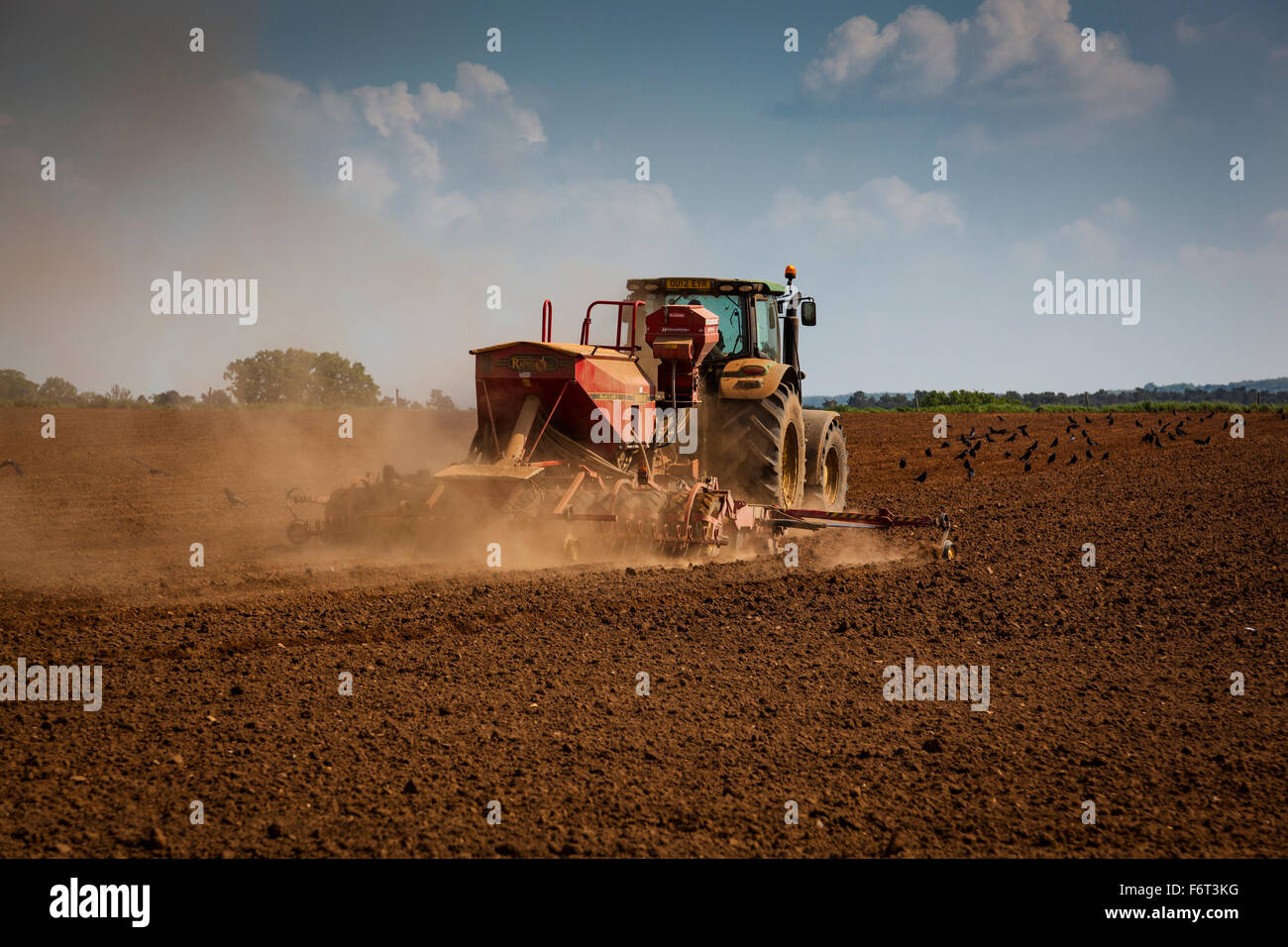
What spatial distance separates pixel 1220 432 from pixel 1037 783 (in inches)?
1090

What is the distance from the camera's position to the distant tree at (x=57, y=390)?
33.0 m

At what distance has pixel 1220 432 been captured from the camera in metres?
28.2

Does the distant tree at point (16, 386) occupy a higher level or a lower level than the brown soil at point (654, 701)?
higher

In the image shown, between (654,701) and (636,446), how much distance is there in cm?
483

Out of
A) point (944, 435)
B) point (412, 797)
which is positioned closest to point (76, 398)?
point (944, 435)

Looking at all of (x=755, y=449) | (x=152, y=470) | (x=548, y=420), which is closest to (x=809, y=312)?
(x=755, y=449)

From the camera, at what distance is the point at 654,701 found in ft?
18.6

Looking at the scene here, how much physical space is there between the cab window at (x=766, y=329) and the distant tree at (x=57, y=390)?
93.4 feet

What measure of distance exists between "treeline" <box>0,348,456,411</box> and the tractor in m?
19.5

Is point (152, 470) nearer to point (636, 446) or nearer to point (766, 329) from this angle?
point (636, 446)

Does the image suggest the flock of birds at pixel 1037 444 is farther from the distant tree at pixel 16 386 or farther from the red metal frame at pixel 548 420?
the distant tree at pixel 16 386

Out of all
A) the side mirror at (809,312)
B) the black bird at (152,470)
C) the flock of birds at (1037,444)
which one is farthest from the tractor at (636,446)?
the black bird at (152,470)
